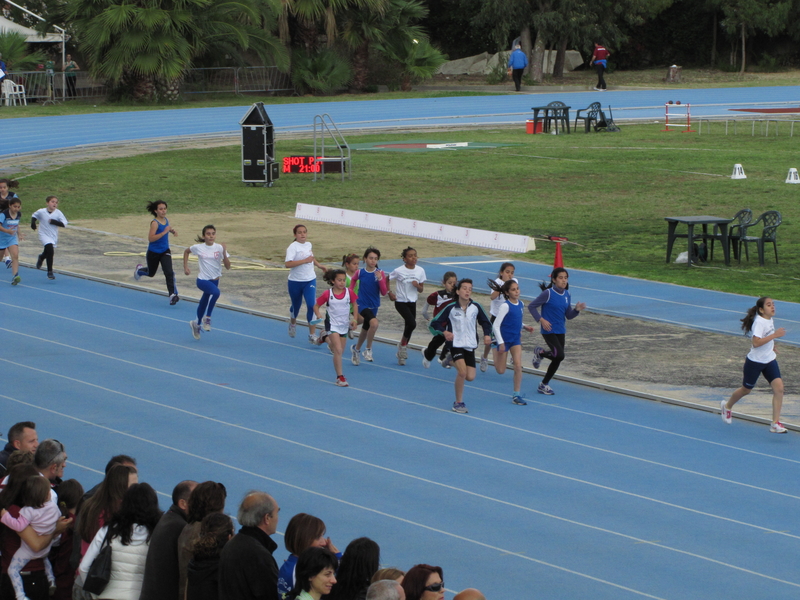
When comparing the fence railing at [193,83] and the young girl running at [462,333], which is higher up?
the fence railing at [193,83]

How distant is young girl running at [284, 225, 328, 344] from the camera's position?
15440mm

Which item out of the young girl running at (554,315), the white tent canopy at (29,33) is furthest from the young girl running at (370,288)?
the white tent canopy at (29,33)

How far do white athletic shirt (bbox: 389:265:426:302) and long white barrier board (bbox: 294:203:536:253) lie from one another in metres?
7.75

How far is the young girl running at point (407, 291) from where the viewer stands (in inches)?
570

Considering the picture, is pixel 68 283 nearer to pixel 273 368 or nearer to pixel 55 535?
pixel 273 368

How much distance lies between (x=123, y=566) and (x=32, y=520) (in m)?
0.77

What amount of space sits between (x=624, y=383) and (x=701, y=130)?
3181cm

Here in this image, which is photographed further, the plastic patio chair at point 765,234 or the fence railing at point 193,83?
the fence railing at point 193,83

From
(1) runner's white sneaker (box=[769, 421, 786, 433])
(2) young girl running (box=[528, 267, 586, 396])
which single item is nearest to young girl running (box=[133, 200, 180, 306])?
(2) young girl running (box=[528, 267, 586, 396])

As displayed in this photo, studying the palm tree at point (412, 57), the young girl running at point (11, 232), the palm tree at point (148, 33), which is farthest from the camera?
the palm tree at point (412, 57)

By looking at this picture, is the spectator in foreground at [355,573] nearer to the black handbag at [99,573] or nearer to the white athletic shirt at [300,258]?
the black handbag at [99,573]

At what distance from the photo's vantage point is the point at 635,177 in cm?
3209

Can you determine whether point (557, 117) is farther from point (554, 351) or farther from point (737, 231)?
point (554, 351)

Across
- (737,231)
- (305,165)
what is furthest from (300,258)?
(305,165)
